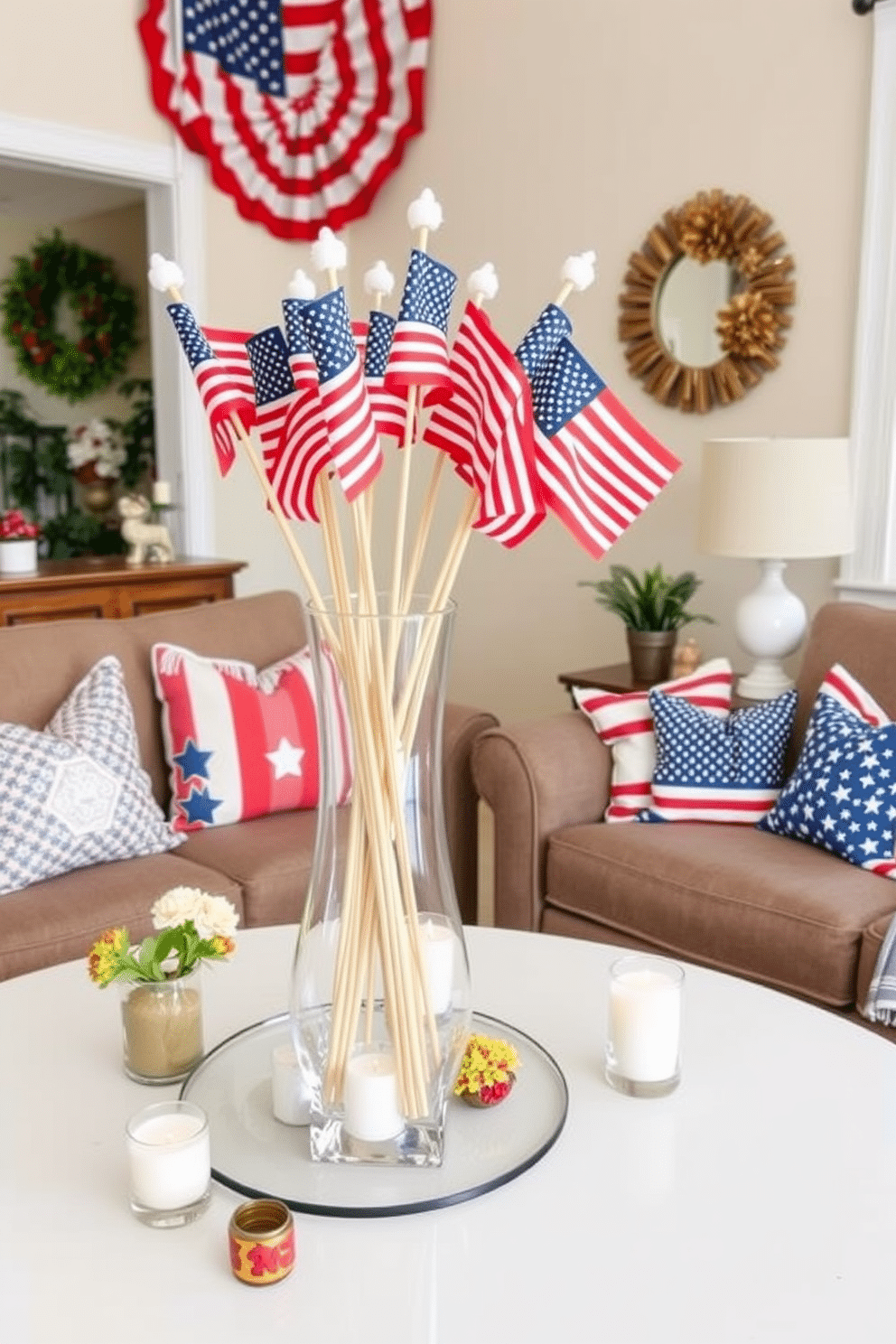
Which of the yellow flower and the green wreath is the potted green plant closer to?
the yellow flower

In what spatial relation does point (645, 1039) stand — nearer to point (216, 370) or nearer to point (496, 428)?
point (496, 428)

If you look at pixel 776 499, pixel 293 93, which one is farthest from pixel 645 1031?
pixel 293 93

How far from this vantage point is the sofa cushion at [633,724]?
2.63 m

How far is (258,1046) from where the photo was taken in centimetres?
144

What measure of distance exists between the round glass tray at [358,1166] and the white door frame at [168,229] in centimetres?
335

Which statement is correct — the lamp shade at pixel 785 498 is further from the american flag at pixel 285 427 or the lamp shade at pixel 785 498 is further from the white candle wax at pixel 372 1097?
the white candle wax at pixel 372 1097

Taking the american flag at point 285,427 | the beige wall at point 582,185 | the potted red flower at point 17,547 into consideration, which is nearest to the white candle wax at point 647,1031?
Answer: the american flag at point 285,427

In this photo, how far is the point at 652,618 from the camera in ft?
11.2

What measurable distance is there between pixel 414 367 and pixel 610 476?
0.71 ft

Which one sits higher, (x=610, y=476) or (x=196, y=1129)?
(x=610, y=476)

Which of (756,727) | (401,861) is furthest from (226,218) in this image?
(401,861)

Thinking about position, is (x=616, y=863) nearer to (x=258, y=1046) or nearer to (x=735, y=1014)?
(x=735, y=1014)

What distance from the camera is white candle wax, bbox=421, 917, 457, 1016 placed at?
1.18m

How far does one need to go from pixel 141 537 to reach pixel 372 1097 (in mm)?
3196
